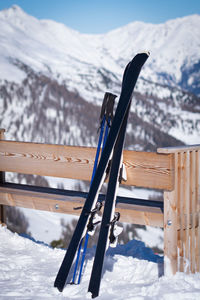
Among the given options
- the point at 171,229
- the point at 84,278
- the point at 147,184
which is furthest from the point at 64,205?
the point at 171,229

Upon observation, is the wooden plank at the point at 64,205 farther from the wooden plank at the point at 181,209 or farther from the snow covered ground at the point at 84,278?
the snow covered ground at the point at 84,278

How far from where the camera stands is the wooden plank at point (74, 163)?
79.0 inches

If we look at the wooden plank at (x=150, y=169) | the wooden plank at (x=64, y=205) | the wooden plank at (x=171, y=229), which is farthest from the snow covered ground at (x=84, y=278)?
the wooden plank at (x=150, y=169)

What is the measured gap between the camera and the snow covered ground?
71.6 inches

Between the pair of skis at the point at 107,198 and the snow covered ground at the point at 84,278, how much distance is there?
0.38ft

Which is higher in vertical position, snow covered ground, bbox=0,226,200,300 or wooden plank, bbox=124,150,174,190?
wooden plank, bbox=124,150,174,190

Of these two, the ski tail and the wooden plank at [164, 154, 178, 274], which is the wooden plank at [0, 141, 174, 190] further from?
the ski tail

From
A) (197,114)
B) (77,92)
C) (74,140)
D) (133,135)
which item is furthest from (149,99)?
(74,140)

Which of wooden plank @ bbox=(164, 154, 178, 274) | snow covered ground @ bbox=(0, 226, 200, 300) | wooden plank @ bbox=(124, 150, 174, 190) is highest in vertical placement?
wooden plank @ bbox=(124, 150, 174, 190)

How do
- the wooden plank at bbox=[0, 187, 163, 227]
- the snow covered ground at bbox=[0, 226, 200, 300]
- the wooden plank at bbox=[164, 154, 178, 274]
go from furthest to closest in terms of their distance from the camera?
1. the wooden plank at bbox=[0, 187, 163, 227]
2. the wooden plank at bbox=[164, 154, 178, 274]
3. the snow covered ground at bbox=[0, 226, 200, 300]

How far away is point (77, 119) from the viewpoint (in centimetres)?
7519

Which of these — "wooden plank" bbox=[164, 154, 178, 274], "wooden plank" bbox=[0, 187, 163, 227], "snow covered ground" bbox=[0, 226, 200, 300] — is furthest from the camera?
"wooden plank" bbox=[0, 187, 163, 227]

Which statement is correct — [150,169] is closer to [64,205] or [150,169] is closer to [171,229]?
[171,229]

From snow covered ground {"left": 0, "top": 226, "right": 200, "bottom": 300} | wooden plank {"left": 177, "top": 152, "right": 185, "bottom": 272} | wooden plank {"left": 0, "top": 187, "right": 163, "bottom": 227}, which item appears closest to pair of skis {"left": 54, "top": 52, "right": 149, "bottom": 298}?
snow covered ground {"left": 0, "top": 226, "right": 200, "bottom": 300}
